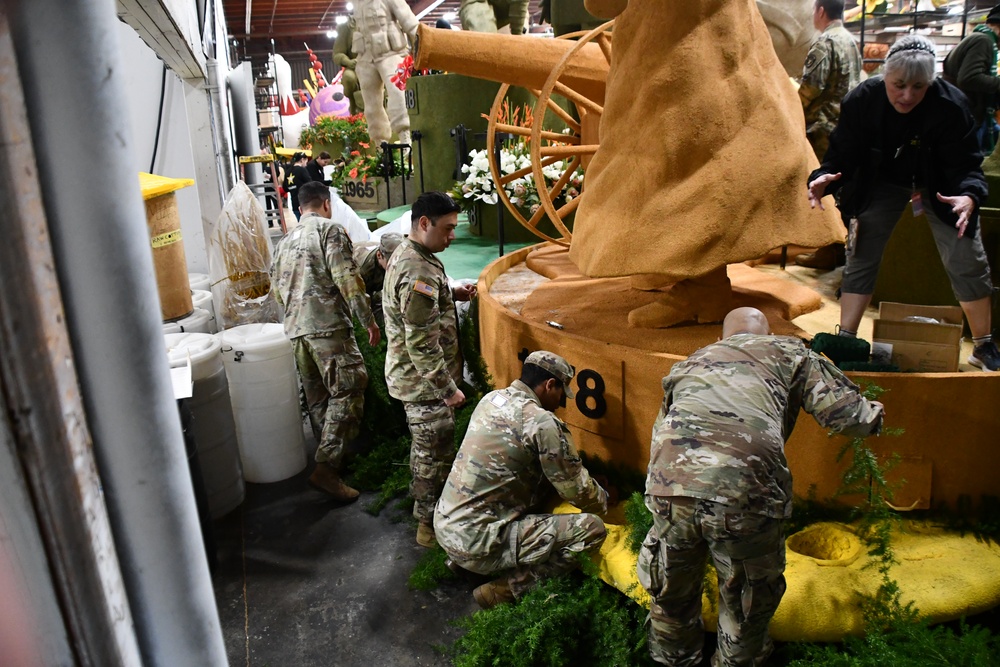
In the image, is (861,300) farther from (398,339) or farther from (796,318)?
(398,339)

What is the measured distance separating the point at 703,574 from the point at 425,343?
1.81 meters

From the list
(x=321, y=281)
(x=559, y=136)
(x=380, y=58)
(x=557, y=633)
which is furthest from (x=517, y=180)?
(x=380, y=58)

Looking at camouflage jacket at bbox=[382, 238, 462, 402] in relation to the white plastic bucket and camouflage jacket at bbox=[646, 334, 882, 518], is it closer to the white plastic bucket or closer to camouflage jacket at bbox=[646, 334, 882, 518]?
the white plastic bucket

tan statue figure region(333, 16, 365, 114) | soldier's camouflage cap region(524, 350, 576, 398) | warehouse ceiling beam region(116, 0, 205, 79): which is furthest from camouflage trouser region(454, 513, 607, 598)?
tan statue figure region(333, 16, 365, 114)

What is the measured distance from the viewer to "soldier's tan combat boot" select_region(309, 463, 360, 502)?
4.50m

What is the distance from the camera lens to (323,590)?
371cm

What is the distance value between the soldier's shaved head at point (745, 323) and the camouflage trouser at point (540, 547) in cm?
106

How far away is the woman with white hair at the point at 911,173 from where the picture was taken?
10.7ft

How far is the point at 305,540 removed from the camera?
4145 mm

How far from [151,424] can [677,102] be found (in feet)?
10.4

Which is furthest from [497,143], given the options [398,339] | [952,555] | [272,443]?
[952,555]

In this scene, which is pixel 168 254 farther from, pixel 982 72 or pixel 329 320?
pixel 982 72

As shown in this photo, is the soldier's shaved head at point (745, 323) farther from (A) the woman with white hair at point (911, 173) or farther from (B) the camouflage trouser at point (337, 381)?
(B) the camouflage trouser at point (337, 381)

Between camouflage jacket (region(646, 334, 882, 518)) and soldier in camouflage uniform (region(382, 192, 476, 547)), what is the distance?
1546 millimetres
